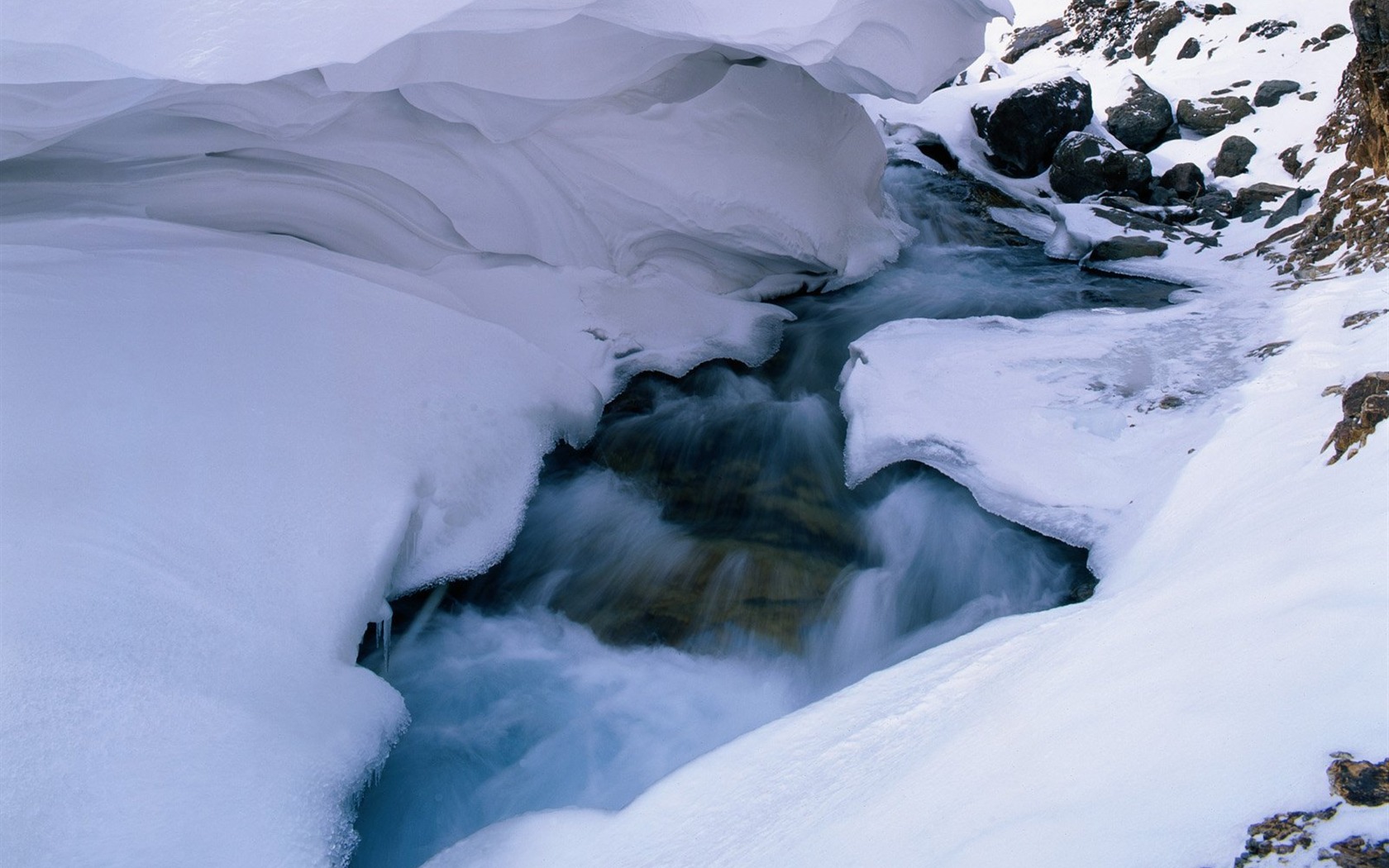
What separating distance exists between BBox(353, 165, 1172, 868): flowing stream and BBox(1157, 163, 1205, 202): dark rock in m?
3.90

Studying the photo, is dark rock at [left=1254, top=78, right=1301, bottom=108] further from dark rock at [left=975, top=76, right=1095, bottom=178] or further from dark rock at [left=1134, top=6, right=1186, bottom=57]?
dark rock at [left=1134, top=6, right=1186, bottom=57]

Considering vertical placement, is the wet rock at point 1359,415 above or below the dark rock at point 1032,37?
below

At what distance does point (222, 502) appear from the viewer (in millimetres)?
2900

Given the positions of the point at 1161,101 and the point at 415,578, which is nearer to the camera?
the point at 415,578

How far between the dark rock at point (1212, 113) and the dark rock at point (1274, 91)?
0.08 meters

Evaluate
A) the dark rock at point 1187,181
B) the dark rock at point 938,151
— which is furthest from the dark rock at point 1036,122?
the dark rock at point 1187,181

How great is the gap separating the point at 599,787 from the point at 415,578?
3.46ft

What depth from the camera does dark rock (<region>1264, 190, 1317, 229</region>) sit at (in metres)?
5.68

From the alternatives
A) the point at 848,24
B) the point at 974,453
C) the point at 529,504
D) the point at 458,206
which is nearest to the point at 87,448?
the point at 529,504

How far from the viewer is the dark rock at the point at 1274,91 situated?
7109 mm

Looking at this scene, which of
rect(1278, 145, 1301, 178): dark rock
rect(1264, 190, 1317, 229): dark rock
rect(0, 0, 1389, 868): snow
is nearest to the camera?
rect(0, 0, 1389, 868): snow

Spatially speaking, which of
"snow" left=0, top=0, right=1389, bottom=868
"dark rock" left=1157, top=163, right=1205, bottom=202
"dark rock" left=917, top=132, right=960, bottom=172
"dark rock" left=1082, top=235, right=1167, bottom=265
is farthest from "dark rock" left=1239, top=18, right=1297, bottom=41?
"dark rock" left=1082, top=235, right=1167, bottom=265

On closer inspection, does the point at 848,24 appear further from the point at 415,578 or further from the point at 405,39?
the point at 415,578

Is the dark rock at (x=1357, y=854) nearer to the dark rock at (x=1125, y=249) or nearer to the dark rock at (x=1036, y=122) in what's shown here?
the dark rock at (x=1125, y=249)
